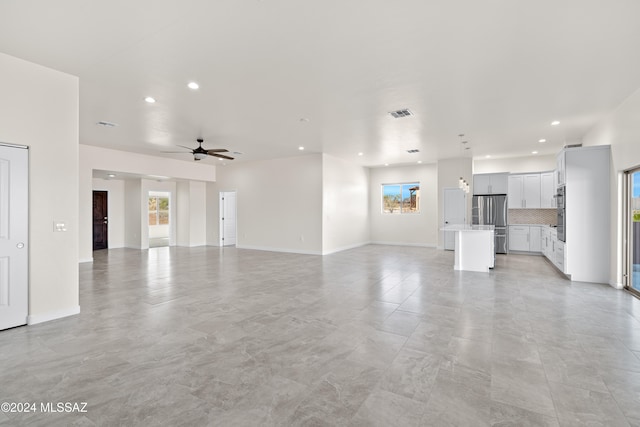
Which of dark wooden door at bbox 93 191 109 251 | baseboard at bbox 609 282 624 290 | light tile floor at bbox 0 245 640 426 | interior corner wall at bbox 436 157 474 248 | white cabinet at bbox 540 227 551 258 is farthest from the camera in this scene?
dark wooden door at bbox 93 191 109 251

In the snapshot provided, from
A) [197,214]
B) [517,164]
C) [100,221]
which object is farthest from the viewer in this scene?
[197,214]

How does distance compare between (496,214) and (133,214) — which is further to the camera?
(133,214)

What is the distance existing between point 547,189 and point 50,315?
11525mm

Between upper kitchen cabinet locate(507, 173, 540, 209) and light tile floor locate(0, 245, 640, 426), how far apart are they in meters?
4.50

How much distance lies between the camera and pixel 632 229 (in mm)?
4953

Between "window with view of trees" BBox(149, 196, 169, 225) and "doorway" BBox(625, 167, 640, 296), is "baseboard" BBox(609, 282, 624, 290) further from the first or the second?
"window with view of trees" BBox(149, 196, 169, 225)

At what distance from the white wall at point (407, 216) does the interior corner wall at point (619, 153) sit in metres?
5.06

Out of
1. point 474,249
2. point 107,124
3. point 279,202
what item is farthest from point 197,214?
point 474,249

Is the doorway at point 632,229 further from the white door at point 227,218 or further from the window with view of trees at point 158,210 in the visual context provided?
Answer: the window with view of trees at point 158,210

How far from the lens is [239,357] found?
2.80 meters

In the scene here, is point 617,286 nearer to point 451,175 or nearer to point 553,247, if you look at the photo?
point 553,247

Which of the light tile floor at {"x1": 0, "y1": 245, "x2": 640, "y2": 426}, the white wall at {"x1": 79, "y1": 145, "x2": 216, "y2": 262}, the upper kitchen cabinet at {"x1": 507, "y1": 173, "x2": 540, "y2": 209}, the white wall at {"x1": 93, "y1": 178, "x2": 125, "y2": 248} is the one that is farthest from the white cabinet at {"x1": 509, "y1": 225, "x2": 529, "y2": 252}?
the white wall at {"x1": 93, "y1": 178, "x2": 125, "y2": 248}

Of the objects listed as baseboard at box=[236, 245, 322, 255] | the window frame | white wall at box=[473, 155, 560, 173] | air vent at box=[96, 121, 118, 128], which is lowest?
baseboard at box=[236, 245, 322, 255]

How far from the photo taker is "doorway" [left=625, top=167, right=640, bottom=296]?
4.82m
